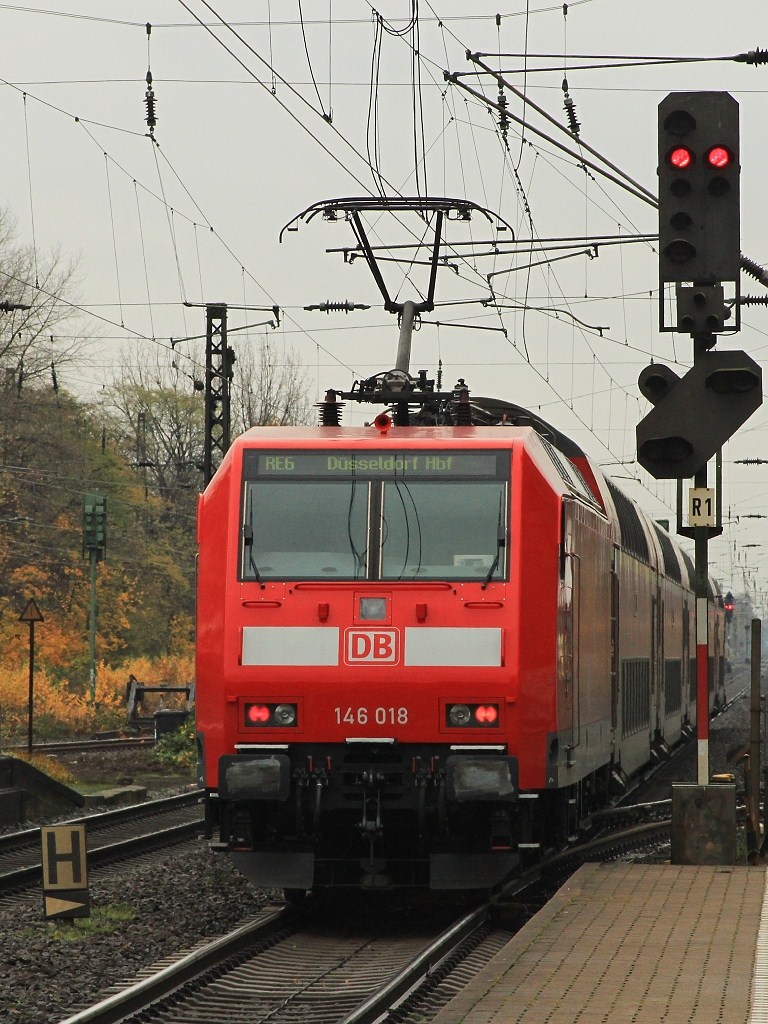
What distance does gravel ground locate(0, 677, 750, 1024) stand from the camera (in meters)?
8.74

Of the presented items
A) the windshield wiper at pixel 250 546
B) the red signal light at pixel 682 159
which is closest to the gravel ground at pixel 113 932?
the windshield wiper at pixel 250 546

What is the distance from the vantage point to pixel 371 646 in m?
10.8

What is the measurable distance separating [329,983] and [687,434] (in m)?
4.45

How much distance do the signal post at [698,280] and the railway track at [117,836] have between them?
5436mm

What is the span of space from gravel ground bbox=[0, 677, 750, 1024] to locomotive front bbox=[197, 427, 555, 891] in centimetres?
74

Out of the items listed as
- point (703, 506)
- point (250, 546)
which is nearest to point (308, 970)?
point (250, 546)

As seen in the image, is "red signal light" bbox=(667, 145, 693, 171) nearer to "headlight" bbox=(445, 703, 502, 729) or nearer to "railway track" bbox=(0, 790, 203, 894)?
Answer: "headlight" bbox=(445, 703, 502, 729)

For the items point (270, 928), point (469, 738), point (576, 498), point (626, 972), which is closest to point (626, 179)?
point (576, 498)

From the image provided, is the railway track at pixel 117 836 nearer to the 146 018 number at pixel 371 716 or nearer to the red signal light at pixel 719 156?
the 146 018 number at pixel 371 716

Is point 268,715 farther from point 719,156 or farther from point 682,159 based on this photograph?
point 719,156

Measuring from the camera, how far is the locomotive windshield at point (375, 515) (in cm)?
1101

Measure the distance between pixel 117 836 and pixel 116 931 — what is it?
7.22 metres

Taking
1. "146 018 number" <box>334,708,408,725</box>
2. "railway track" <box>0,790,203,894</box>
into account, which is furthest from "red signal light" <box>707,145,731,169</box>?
"railway track" <box>0,790,203,894</box>

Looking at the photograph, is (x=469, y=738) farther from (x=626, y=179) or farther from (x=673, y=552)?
(x=673, y=552)
